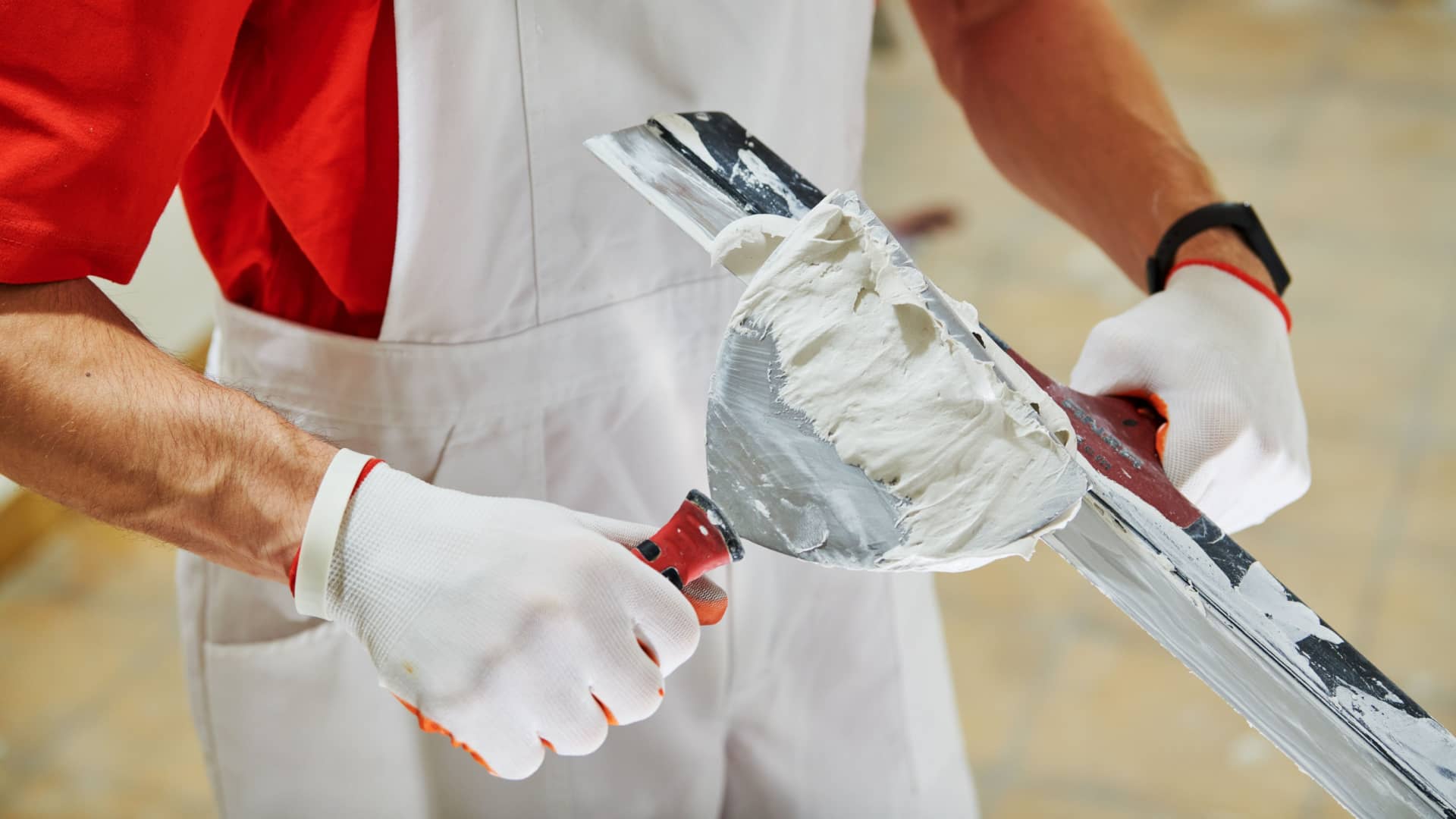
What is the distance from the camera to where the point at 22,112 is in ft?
1.77

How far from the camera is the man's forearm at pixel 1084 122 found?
90 centimetres

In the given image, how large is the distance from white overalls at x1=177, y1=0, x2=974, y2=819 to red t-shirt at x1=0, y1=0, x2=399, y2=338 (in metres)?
0.02

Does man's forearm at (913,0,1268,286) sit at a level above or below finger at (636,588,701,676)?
above

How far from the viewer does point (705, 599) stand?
0.65 m

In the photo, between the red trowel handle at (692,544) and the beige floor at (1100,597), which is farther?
the beige floor at (1100,597)

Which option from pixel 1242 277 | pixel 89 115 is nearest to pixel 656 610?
pixel 89 115

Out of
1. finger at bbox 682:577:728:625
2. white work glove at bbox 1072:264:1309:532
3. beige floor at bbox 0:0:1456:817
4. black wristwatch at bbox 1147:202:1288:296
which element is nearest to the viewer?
finger at bbox 682:577:728:625

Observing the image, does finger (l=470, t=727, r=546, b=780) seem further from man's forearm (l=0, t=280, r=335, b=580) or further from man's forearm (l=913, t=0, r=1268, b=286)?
man's forearm (l=913, t=0, r=1268, b=286)

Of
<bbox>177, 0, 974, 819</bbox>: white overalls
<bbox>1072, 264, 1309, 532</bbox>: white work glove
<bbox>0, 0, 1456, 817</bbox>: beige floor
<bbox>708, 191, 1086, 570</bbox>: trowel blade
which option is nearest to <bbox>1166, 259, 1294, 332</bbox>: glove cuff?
<bbox>1072, 264, 1309, 532</bbox>: white work glove

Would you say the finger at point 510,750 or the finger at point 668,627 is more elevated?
the finger at point 668,627

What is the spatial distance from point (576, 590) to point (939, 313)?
0.72 feet

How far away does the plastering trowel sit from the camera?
57 cm

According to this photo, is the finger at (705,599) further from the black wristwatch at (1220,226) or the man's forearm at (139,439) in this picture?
the black wristwatch at (1220,226)

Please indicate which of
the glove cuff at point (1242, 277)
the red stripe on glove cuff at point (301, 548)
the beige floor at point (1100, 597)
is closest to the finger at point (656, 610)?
the red stripe on glove cuff at point (301, 548)
